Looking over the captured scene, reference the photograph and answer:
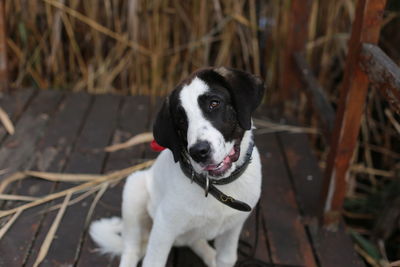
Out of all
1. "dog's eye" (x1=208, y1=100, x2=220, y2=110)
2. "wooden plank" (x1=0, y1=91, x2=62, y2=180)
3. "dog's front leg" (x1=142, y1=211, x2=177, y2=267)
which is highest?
"dog's eye" (x1=208, y1=100, x2=220, y2=110)

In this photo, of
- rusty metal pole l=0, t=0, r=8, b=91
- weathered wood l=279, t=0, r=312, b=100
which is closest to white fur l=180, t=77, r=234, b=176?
weathered wood l=279, t=0, r=312, b=100

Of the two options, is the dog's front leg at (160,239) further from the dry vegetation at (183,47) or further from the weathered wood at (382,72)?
the dry vegetation at (183,47)

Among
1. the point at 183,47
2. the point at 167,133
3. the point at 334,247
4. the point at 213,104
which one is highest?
the point at 213,104

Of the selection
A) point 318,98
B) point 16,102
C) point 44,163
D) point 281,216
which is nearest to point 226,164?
point 281,216

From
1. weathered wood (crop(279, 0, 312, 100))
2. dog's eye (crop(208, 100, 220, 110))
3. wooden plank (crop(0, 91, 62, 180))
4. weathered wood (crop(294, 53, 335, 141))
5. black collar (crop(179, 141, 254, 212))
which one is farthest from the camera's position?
weathered wood (crop(279, 0, 312, 100))

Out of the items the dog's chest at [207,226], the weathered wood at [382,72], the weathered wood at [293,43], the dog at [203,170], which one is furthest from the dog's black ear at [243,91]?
the weathered wood at [293,43]

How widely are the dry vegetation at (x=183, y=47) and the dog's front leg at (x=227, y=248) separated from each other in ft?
5.10

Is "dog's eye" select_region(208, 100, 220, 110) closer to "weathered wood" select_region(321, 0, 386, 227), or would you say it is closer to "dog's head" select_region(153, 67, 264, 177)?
"dog's head" select_region(153, 67, 264, 177)

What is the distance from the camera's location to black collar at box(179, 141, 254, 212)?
5.96 ft

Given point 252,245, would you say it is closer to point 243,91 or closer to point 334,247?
point 334,247

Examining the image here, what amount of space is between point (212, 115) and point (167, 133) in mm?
179

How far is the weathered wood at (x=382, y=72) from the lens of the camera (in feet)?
6.24

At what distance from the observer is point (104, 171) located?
2.89 m

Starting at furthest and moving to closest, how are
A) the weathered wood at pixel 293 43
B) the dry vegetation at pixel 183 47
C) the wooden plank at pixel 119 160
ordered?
the dry vegetation at pixel 183 47 < the weathered wood at pixel 293 43 < the wooden plank at pixel 119 160
